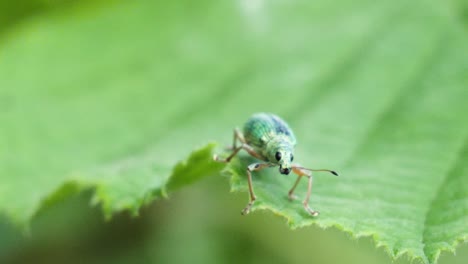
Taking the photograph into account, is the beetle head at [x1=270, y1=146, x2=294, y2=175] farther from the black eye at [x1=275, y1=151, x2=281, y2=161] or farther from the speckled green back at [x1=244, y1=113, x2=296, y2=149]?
the speckled green back at [x1=244, y1=113, x2=296, y2=149]

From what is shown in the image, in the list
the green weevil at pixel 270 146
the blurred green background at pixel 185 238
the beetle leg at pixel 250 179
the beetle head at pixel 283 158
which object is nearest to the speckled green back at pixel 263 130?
the green weevil at pixel 270 146

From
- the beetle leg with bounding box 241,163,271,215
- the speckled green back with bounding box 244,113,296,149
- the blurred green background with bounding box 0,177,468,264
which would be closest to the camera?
the beetle leg with bounding box 241,163,271,215


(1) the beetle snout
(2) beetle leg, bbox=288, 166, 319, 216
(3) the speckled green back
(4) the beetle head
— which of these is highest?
(3) the speckled green back

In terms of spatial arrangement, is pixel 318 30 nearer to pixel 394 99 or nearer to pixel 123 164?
pixel 394 99

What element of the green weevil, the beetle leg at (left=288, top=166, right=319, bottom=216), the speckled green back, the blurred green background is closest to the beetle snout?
the green weevil

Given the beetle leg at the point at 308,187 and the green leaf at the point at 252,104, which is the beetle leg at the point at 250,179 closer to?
the green leaf at the point at 252,104

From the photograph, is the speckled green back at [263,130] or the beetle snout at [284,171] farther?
the speckled green back at [263,130]

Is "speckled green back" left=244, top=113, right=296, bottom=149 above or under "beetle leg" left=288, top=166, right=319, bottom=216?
above
